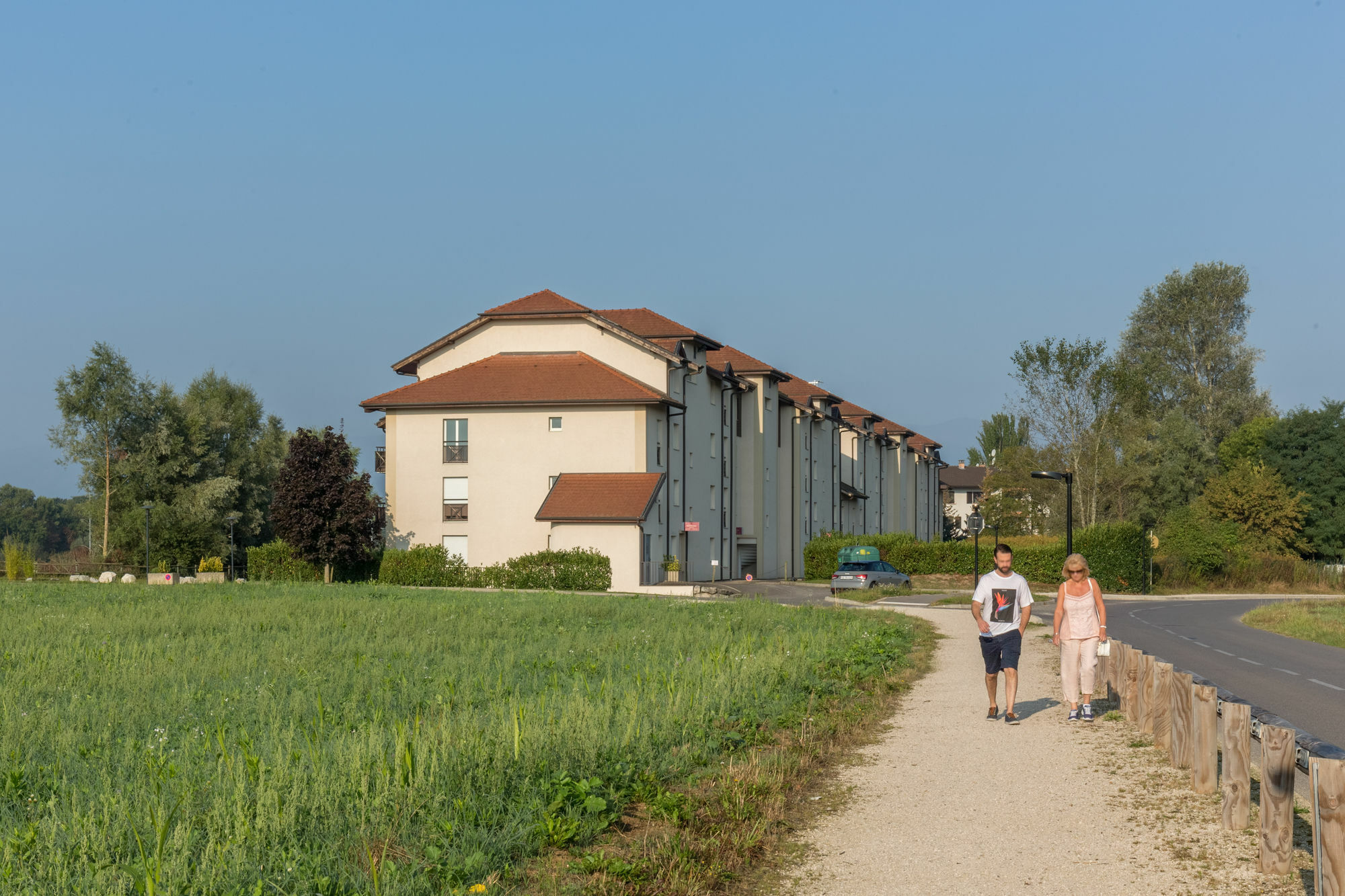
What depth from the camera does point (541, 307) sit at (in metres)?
52.6

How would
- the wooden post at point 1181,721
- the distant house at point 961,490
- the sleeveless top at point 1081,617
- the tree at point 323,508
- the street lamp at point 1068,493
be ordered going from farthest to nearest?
the distant house at point 961,490 → the tree at point 323,508 → the street lamp at point 1068,493 → the sleeveless top at point 1081,617 → the wooden post at point 1181,721

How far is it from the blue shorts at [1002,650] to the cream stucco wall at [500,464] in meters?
35.9

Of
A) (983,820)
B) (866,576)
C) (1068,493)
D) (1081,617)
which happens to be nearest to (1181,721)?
(983,820)

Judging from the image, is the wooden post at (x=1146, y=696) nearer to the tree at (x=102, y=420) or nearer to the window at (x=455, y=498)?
the window at (x=455, y=498)

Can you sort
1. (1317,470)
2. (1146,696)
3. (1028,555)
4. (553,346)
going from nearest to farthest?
(1146,696)
(553,346)
(1028,555)
(1317,470)

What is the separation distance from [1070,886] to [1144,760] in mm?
4049

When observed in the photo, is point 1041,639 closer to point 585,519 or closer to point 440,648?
point 440,648

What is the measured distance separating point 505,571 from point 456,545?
15.4ft

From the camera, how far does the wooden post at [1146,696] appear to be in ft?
36.4

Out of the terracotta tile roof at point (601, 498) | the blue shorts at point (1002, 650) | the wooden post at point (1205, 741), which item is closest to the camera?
the wooden post at point (1205, 741)

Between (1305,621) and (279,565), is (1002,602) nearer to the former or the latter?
(1305,621)

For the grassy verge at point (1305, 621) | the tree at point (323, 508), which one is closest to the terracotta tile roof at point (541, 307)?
the tree at point (323, 508)

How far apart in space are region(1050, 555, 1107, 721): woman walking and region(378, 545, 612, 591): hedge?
33063 mm

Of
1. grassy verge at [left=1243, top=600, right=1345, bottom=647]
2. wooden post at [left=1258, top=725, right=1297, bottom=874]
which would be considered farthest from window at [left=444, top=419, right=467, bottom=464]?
wooden post at [left=1258, top=725, right=1297, bottom=874]
